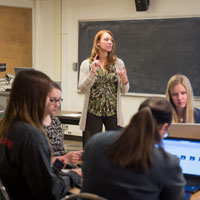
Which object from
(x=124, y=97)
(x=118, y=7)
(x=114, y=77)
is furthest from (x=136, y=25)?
(x=114, y=77)

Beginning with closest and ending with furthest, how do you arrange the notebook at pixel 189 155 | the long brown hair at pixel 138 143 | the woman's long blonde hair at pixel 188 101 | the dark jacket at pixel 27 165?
the long brown hair at pixel 138 143 → the dark jacket at pixel 27 165 → the notebook at pixel 189 155 → the woman's long blonde hair at pixel 188 101

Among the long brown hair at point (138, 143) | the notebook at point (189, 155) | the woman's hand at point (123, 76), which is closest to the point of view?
the long brown hair at point (138, 143)

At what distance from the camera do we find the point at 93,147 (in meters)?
1.28

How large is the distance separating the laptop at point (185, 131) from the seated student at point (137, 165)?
0.44 m

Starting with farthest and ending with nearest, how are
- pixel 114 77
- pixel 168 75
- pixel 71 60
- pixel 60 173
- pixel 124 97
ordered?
1. pixel 71 60
2. pixel 124 97
3. pixel 168 75
4. pixel 114 77
5. pixel 60 173

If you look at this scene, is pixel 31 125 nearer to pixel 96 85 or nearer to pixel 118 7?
pixel 96 85

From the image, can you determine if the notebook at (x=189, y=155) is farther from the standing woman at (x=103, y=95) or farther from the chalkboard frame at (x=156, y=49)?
the chalkboard frame at (x=156, y=49)

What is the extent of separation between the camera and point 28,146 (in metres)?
1.49

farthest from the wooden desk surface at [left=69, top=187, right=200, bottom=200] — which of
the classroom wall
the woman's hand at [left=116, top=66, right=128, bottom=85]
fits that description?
the classroom wall

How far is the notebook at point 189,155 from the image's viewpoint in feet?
5.24

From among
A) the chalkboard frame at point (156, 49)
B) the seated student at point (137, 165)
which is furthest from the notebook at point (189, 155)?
the chalkboard frame at point (156, 49)

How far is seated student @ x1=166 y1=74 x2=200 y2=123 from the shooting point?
2.26 meters

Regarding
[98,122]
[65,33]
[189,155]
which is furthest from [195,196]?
[65,33]

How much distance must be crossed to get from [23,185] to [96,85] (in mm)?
1838
